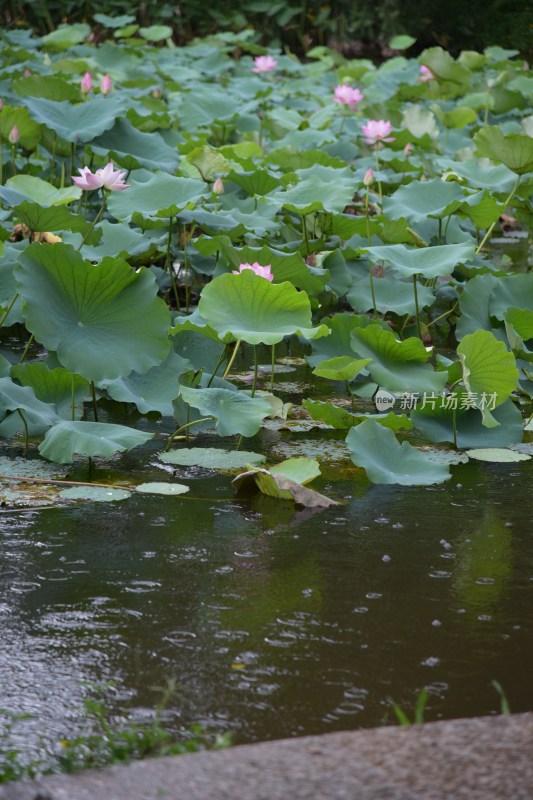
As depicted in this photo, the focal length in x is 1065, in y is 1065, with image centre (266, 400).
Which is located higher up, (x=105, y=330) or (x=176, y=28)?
(x=105, y=330)

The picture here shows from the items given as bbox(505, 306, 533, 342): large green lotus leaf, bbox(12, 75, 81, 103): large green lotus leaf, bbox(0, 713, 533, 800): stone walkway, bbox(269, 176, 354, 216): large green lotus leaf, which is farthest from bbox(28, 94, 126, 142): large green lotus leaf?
bbox(0, 713, 533, 800): stone walkway

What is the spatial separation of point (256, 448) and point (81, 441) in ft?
1.49

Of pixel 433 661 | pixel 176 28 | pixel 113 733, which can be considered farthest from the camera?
pixel 176 28

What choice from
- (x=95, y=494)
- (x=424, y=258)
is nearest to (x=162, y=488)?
(x=95, y=494)

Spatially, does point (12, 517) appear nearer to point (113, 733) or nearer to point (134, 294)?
point (134, 294)

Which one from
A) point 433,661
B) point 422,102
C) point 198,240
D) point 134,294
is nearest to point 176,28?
point 422,102

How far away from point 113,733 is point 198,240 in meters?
1.85

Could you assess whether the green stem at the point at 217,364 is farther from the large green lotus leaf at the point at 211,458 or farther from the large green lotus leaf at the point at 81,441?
the large green lotus leaf at the point at 81,441

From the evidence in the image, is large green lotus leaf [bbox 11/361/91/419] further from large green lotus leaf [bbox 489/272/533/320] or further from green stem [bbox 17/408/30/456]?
large green lotus leaf [bbox 489/272/533/320]

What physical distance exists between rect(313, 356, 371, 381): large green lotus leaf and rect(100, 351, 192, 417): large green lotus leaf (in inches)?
12.5

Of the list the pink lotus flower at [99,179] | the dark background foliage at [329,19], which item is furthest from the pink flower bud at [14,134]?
the dark background foliage at [329,19]

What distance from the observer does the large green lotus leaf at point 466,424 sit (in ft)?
7.79

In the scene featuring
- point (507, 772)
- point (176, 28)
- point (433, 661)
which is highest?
point (507, 772)

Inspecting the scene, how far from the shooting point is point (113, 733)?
1204mm
